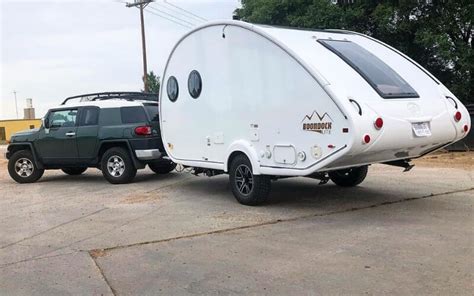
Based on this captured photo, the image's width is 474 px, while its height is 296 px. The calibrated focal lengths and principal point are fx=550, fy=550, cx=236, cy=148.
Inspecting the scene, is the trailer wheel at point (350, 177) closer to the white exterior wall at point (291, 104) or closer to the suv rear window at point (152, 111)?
the white exterior wall at point (291, 104)

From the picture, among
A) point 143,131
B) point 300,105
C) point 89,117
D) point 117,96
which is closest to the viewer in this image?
point 300,105

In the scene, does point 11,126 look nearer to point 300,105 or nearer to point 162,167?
point 162,167

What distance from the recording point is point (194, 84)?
9.32m

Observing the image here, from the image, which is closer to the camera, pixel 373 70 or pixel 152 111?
pixel 373 70

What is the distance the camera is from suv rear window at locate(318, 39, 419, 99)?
23.8 ft

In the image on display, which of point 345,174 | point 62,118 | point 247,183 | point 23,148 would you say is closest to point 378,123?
point 247,183

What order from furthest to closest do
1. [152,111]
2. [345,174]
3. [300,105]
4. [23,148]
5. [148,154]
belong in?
[23,148]
[152,111]
[148,154]
[345,174]
[300,105]

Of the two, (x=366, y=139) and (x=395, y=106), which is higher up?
(x=395, y=106)

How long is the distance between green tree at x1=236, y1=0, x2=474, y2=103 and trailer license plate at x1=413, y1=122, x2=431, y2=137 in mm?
10696

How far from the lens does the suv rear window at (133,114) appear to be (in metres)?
11.3

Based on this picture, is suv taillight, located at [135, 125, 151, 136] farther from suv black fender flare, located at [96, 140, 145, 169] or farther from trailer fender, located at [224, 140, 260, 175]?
trailer fender, located at [224, 140, 260, 175]

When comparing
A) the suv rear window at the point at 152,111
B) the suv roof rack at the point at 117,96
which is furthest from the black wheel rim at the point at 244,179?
the suv roof rack at the point at 117,96

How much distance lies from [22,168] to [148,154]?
3745 millimetres

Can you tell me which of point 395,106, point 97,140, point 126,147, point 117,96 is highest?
point 117,96
